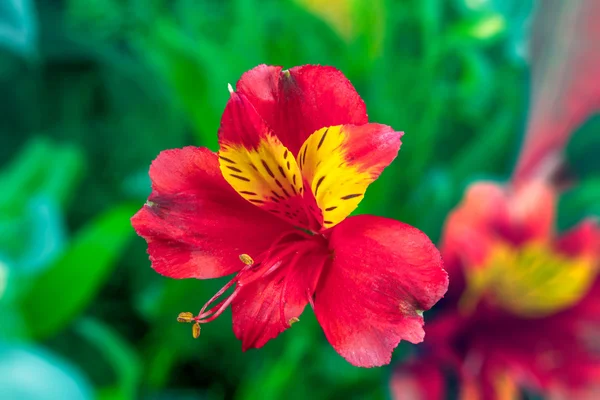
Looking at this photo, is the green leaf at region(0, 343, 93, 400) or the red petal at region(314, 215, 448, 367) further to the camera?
the green leaf at region(0, 343, 93, 400)

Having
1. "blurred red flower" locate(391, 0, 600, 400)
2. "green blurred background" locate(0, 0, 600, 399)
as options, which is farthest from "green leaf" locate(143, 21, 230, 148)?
"blurred red flower" locate(391, 0, 600, 400)

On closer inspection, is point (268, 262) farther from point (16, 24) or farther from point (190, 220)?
point (16, 24)

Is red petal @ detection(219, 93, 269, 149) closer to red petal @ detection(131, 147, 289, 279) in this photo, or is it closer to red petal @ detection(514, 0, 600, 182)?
red petal @ detection(131, 147, 289, 279)

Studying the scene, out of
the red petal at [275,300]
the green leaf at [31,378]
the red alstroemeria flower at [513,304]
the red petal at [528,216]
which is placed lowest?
the green leaf at [31,378]

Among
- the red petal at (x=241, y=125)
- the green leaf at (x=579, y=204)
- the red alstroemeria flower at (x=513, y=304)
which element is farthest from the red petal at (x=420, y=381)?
the red petal at (x=241, y=125)

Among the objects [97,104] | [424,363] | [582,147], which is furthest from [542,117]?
[97,104]

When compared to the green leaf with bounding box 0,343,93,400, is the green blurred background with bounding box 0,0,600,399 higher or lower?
higher

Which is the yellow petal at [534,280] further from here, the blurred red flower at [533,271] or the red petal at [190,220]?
the red petal at [190,220]

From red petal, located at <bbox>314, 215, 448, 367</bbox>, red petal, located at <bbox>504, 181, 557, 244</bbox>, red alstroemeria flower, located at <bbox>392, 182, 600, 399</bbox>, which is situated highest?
red petal, located at <bbox>314, 215, 448, 367</bbox>

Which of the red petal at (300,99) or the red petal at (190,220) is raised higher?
the red petal at (300,99)
